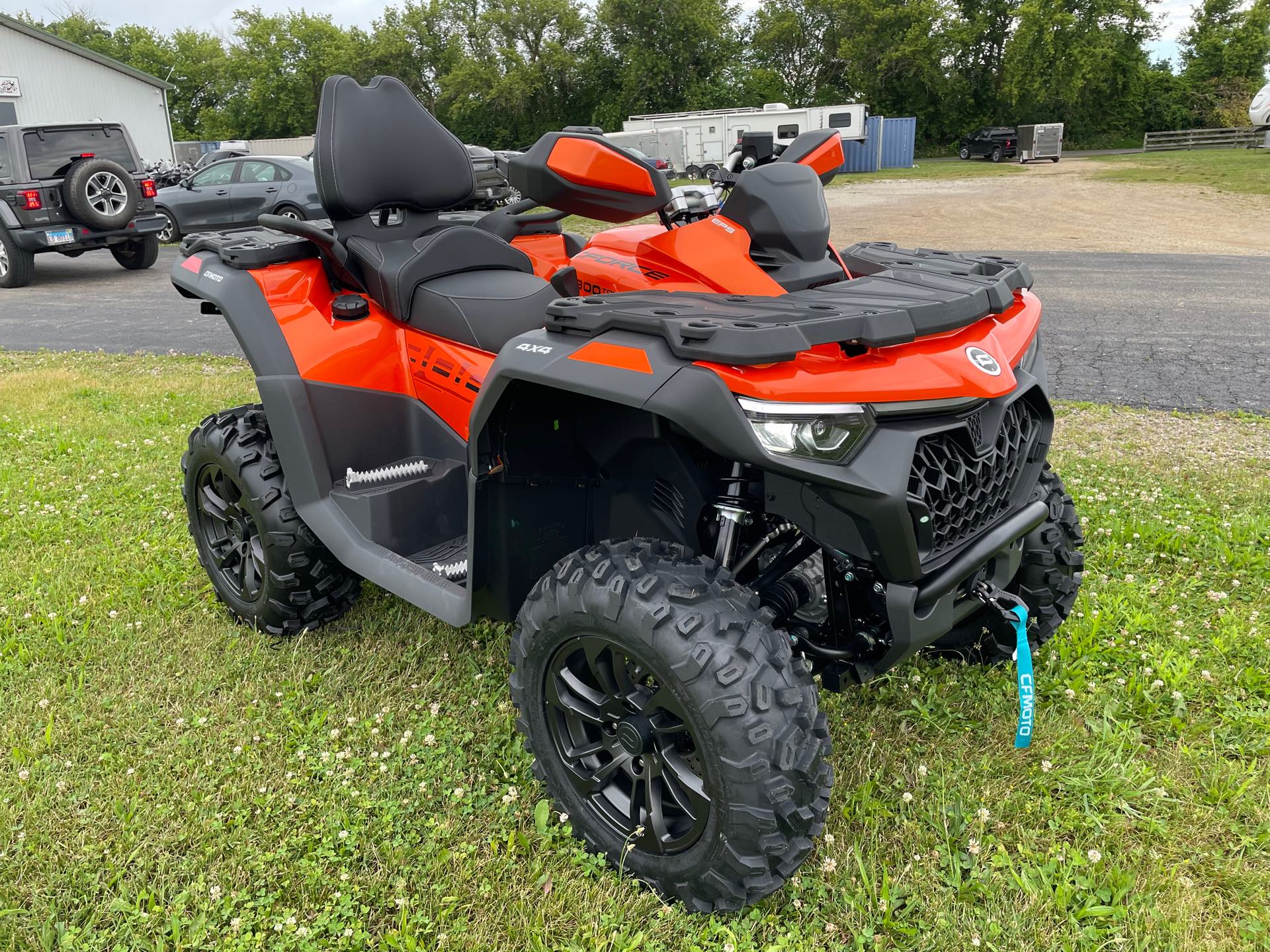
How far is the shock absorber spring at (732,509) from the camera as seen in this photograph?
206 cm

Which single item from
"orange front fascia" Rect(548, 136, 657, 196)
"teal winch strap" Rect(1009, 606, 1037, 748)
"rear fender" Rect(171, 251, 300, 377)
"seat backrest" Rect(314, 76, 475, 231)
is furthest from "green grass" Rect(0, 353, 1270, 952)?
"orange front fascia" Rect(548, 136, 657, 196)

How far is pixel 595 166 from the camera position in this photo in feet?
7.42

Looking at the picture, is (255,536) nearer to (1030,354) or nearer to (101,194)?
(1030,354)

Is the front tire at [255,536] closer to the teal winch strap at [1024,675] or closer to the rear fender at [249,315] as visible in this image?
the rear fender at [249,315]

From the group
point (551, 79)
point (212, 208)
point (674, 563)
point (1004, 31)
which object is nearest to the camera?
point (674, 563)

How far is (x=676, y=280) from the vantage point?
245 centimetres

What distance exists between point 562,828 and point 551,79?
51402 mm

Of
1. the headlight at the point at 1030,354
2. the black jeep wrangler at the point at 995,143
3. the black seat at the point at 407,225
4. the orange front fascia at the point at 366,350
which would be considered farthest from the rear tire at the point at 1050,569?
the black jeep wrangler at the point at 995,143

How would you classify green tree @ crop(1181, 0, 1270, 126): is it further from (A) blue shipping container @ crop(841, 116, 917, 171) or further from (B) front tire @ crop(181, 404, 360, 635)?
(B) front tire @ crop(181, 404, 360, 635)

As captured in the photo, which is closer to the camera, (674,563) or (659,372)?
(659,372)

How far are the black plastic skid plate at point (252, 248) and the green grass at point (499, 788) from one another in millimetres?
1243

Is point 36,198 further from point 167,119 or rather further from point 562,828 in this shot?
point 167,119

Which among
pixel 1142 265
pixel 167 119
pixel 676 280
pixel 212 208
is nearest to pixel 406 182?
Result: pixel 676 280

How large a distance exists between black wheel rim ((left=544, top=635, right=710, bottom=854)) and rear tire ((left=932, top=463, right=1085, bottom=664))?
1.14 m
